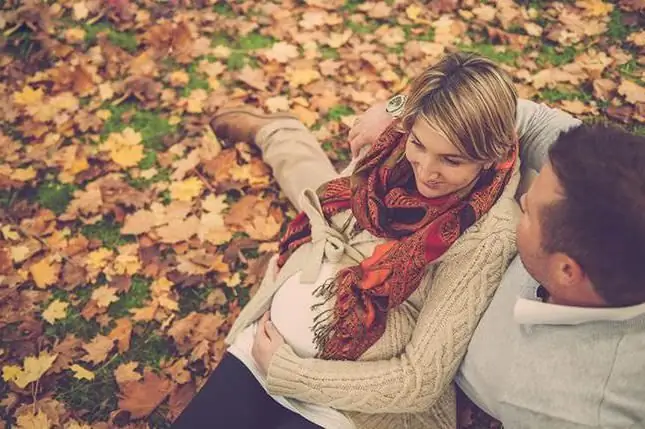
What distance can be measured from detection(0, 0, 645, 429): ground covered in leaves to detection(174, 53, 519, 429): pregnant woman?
744 mm

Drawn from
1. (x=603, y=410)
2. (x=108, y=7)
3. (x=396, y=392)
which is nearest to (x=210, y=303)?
(x=396, y=392)

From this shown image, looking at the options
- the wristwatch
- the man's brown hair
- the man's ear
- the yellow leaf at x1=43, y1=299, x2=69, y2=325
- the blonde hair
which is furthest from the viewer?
the yellow leaf at x1=43, y1=299, x2=69, y2=325

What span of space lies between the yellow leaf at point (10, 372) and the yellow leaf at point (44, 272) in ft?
1.57

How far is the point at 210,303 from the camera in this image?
3266mm

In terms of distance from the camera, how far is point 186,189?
12.2 feet

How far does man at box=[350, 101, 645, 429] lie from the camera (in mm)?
1488

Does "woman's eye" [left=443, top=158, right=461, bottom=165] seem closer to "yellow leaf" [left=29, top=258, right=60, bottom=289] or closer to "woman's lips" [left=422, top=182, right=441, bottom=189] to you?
"woman's lips" [left=422, top=182, right=441, bottom=189]

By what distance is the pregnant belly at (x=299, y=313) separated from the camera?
2348 millimetres

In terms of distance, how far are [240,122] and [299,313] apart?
1788 mm

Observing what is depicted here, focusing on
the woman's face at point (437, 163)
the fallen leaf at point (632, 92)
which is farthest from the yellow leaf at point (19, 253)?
the fallen leaf at point (632, 92)

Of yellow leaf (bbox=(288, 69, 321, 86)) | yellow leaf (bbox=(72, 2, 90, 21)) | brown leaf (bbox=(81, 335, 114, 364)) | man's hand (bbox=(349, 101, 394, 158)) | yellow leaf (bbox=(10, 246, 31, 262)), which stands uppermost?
man's hand (bbox=(349, 101, 394, 158))

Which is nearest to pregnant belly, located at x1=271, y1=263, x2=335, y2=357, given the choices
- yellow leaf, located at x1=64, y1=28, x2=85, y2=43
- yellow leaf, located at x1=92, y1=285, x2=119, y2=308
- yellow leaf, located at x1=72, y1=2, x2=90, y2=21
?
yellow leaf, located at x1=92, y1=285, x2=119, y2=308

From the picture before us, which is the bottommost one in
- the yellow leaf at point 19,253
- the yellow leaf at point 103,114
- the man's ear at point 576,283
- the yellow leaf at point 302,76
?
the yellow leaf at point 19,253

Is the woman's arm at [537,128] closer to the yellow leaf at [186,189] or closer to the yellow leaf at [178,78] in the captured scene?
the yellow leaf at [186,189]
